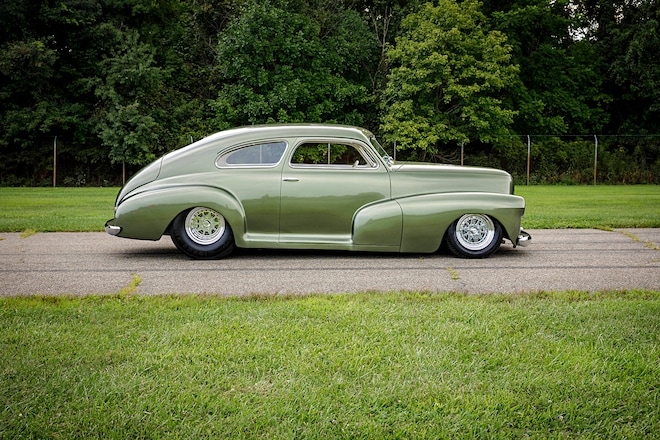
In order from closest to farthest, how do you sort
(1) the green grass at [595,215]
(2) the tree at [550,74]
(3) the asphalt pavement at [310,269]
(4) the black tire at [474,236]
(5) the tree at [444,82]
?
(3) the asphalt pavement at [310,269], (4) the black tire at [474,236], (1) the green grass at [595,215], (5) the tree at [444,82], (2) the tree at [550,74]

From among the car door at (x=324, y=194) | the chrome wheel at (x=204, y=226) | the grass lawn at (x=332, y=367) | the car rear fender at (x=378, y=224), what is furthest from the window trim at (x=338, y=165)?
the grass lawn at (x=332, y=367)

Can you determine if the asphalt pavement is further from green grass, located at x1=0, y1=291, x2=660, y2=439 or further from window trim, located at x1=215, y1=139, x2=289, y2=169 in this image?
window trim, located at x1=215, y1=139, x2=289, y2=169

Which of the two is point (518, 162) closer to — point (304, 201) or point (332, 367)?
point (304, 201)

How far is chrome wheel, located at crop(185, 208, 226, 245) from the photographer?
8.04 metres

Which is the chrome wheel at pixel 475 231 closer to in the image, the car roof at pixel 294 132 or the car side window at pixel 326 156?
the car side window at pixel 326 156

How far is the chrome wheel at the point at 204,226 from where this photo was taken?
26.4 feet

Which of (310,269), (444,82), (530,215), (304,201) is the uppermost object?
(444,82)

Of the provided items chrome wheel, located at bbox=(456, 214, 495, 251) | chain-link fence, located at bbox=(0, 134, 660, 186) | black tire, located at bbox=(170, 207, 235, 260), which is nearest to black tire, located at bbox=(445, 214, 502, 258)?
chrome wheel, located at bbox=(456, 214, 495, 251)

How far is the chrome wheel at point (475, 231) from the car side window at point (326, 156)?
1.41 meters

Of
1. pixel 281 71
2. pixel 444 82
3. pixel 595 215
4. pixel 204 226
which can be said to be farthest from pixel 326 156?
pixel 444 82

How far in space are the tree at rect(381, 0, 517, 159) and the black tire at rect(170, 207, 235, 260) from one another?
23.2m

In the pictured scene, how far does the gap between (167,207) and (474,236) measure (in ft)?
12.7

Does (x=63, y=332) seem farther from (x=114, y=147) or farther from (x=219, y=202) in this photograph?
(x=114, y=147)

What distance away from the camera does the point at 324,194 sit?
791cm
